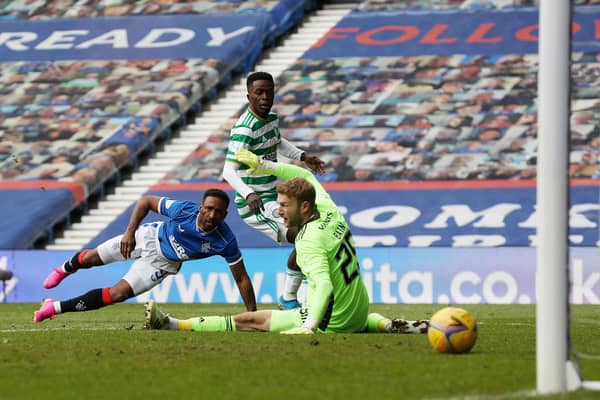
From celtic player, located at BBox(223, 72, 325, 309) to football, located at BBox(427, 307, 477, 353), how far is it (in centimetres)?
388

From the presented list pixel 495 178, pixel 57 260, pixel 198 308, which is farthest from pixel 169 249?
pixel 495 178

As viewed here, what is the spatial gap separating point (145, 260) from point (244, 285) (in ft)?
3.06

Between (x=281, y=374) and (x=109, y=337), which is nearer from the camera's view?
(x=281, y=374)

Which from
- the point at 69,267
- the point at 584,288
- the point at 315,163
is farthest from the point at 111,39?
the point at 315,163

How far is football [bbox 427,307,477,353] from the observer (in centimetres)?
789

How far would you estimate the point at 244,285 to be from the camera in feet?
36.9

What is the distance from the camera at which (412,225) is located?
826 inches

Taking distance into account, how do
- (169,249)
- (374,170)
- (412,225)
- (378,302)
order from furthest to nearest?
(374,170), (412,225), (378,302), (169,249)

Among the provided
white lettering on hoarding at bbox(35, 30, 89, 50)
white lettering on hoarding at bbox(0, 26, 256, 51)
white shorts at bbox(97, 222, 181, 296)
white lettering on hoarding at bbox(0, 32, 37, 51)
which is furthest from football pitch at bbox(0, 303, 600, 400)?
white lettering on hoarding at bbox(0, 32, 37, 51)

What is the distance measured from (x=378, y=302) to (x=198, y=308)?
2.96 metres

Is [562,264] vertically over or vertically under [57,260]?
over

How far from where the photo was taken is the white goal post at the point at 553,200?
5.82 m

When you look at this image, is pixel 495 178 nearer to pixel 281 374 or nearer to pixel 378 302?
pixel 378 302

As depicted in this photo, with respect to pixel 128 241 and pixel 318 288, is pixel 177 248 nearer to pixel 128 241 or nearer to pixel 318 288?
pixel 128 241
